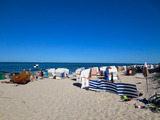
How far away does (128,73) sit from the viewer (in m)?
19.7

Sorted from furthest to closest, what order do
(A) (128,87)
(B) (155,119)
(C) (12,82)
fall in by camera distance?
(C) (12,82), (A) (128,87), (B) (155,119)

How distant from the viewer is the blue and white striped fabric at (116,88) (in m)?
7.03

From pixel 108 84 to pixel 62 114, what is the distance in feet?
15.7

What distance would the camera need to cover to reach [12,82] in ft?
43.7

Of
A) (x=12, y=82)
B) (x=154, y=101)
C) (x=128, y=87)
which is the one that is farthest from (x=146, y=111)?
(x=12, y=82)

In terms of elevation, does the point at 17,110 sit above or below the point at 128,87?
below

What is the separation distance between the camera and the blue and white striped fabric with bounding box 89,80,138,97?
703 cm

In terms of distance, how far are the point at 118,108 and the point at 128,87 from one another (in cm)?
233

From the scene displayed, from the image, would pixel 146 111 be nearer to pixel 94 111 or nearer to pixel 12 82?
pixel 94 111

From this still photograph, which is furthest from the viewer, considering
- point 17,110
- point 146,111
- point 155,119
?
point 17,110

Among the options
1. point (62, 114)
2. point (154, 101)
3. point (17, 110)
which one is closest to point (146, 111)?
point (154, 101)

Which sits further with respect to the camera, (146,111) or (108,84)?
(108,84)

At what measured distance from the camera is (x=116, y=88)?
7.81 metres

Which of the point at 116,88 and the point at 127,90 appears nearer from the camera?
the point at 127,90
